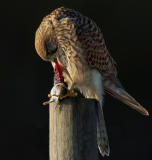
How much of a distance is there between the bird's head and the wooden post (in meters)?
0.97

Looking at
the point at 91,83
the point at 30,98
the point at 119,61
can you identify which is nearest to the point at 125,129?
the point at 119,61

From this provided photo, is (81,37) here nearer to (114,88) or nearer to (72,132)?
(114,88)

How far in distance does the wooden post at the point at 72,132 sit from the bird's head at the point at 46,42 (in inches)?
38.1

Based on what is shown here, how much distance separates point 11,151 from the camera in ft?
18.3

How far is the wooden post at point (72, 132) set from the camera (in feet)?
8.26

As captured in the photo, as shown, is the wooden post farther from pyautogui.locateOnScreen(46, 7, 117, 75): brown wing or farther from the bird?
pyautogui.locateOnScreen(46, 7, 117, 75): brown wing

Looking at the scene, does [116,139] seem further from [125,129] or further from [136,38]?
[136,38]

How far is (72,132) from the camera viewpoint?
2518 millimetres

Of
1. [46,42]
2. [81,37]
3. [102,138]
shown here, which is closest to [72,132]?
[102,138]

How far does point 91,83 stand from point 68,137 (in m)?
1.17

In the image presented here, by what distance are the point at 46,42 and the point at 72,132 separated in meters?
1.16

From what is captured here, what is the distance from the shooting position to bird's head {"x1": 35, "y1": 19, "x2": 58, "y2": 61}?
3.49 meters

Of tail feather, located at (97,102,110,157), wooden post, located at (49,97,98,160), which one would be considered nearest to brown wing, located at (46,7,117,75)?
tail feather, located at (97,102,110,157)

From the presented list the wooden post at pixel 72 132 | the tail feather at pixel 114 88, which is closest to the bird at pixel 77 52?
the tail feather at pixel 114 88
